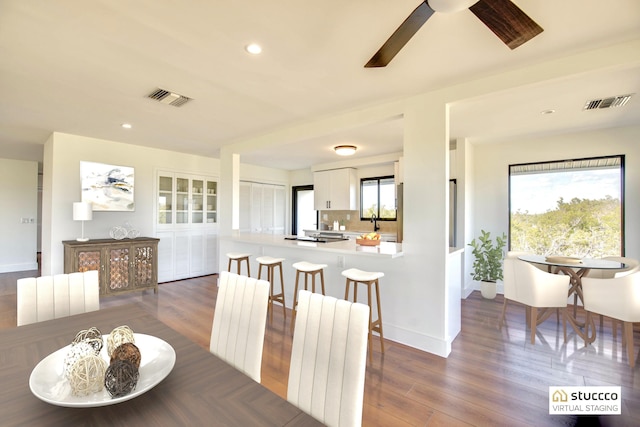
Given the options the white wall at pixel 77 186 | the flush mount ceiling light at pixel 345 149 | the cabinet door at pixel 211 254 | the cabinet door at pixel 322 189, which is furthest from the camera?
the cabinet door at pixel 322 189

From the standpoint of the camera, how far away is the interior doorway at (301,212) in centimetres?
790

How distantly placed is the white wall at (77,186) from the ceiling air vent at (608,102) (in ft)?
20.5

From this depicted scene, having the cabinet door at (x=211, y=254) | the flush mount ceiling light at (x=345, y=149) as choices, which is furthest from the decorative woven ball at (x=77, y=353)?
the cabinet door at (x=211, y=254)

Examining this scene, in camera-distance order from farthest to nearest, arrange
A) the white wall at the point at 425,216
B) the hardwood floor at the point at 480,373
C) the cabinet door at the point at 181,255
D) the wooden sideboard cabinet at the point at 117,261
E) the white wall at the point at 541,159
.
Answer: the cabinet door at the point at 181,255
the wooden sideboard cabinet at the point at 117,261
the white wall at the point at 541,159
the white wall at the point at 425,216
the hardwood floor at the point at 480,373

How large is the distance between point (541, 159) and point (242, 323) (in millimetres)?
5065

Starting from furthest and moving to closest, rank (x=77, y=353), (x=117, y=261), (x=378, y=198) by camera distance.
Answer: (x=378, y=198)
(x=117, y=261)
(x=77, y=353)

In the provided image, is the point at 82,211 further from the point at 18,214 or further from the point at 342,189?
the point at 342,189

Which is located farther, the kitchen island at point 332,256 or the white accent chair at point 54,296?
the kitchen island at point 332,256

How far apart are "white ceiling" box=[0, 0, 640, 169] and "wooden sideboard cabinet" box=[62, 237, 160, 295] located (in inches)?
67.8

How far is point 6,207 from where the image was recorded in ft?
20.4

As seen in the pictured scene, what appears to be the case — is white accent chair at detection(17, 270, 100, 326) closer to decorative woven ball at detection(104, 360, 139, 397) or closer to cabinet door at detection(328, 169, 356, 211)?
decorative woven ball at detection(104, 360, 139, 397)

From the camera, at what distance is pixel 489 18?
1.55m

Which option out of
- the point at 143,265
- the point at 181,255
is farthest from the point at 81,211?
the point at 181,255

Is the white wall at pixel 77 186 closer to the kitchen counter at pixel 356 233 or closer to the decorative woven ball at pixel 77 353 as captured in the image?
the kitchen counter at pixel 356 233
